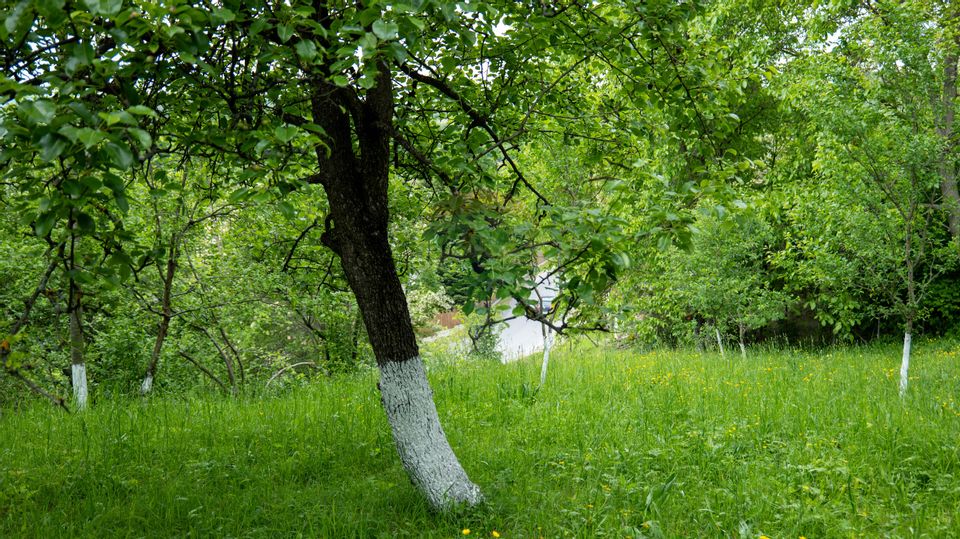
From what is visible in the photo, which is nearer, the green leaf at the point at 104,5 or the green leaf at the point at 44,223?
the green leaf at the point at 104,5

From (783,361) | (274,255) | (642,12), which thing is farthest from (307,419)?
(783,361)

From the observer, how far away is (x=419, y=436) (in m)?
4.09

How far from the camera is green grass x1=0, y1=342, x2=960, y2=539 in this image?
3.94 meters

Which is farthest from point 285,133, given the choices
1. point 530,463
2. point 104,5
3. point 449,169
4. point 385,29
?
point 530,463

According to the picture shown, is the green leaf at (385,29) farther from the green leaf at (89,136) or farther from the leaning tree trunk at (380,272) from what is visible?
the leaning tree trunk at (380,272)

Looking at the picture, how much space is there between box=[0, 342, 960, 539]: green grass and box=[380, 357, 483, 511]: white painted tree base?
6.0 inches

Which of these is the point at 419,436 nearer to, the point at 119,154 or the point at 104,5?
the point at 119,154

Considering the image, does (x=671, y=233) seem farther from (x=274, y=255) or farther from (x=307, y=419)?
(x=274, y=255)

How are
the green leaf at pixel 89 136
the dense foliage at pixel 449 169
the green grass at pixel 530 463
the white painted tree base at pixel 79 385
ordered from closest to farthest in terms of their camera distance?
the green leaf at pixel 89 136
the dense foliage at pixel 449 169
the green grass at pixel 530 463
the white painted tree base at pixel 79 385

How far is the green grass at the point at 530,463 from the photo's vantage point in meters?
3.94

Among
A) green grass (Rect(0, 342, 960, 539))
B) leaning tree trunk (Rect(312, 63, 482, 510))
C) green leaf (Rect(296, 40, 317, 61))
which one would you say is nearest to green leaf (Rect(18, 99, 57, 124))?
green leaf (Rect(296, 40, 317, 61))

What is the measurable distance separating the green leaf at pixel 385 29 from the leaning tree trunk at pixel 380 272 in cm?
184

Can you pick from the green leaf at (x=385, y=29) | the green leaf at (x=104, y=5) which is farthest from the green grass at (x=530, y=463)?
the green leaf at (x=104, y=5)

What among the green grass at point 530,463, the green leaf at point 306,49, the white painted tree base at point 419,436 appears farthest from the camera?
the white painted tree base at point 419,436
